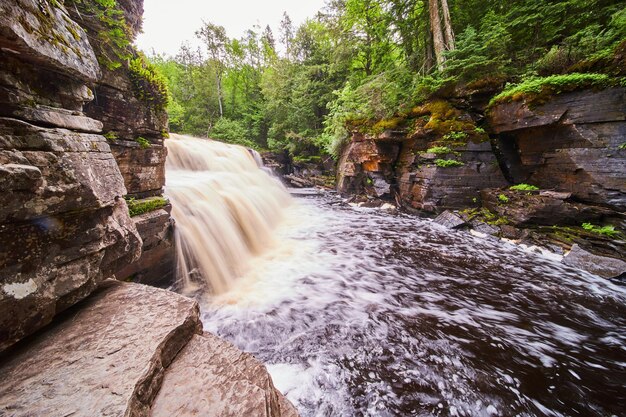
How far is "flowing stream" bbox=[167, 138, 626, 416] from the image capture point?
2420 mm

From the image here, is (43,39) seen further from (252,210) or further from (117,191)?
(252,210)

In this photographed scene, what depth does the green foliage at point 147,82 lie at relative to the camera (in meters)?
4.12

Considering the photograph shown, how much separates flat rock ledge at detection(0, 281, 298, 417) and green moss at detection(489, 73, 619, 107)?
29.7ft

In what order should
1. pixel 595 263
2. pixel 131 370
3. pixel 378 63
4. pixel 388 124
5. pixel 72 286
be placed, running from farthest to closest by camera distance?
pixel 378 63, pixel 388 124, pixel 595 263, pixel 72 286, pixel 131 370

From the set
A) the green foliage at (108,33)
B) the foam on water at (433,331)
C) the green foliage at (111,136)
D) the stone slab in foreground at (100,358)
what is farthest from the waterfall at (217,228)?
the green foliage at (108,33)

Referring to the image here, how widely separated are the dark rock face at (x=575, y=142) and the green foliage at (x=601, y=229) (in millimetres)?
540

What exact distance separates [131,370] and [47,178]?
4.77 ft

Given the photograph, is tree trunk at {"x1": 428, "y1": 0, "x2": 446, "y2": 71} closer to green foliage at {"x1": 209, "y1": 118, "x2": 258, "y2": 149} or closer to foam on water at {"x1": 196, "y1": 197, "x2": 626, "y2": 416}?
foam on water at {"x1": 196, "y1": 197, "x2": 626, "y2": 416}

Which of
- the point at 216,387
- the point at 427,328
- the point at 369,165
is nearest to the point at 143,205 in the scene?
the point at 216,387

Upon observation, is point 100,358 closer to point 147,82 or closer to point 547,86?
point 147,82

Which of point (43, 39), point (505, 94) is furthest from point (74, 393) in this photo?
point (505, 94)

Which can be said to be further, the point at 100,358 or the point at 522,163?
the point at 522,163

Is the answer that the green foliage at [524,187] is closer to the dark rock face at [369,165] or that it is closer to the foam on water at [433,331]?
the foam on water at [433,331]

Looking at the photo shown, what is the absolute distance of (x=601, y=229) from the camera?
5.25 meters
